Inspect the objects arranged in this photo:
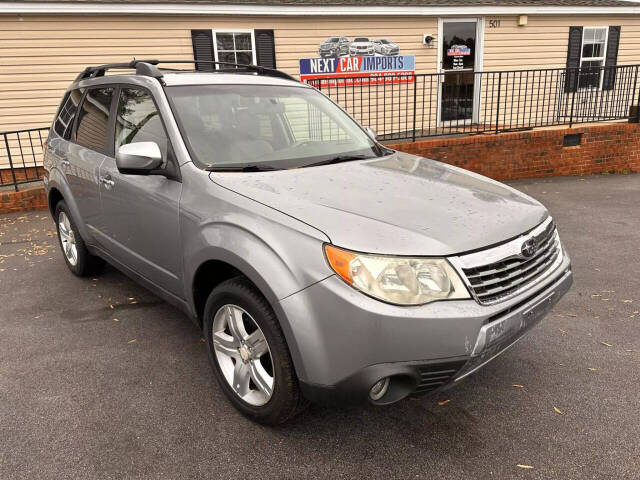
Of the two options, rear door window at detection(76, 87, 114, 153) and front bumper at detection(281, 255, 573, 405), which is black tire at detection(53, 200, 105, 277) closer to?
rear door window at detection(76, 87, 114, 153)

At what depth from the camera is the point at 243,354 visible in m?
2.56

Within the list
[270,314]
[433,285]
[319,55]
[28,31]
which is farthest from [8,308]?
[319,55]

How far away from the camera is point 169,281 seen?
10.0 ft

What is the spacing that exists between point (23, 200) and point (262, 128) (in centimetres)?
641

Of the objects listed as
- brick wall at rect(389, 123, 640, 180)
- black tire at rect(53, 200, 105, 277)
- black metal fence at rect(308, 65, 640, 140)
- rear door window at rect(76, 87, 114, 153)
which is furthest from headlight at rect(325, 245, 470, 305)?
black metal fence at rect(308, 65, 640, 140)

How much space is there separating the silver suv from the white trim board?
666 centimetres

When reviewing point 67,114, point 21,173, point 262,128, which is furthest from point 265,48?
point 262,128

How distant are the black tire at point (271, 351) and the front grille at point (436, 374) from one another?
1.86ft

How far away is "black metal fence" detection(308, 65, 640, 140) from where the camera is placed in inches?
409

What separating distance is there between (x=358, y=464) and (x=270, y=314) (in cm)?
81

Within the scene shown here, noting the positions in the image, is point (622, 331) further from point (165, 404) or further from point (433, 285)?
point (165, 404)

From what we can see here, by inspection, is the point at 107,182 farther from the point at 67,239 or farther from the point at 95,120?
the point at 67,239

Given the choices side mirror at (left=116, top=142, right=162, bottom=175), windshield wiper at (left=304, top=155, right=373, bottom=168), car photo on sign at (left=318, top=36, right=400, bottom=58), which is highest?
car photo on sign at (left=318, top=36, right=400, bottom=58)

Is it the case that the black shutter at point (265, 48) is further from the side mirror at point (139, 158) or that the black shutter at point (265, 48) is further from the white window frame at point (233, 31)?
the side mirror at point (139, 158)
